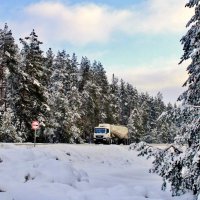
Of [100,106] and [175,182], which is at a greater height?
[100,106]

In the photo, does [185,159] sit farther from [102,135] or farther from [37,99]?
[102,135]

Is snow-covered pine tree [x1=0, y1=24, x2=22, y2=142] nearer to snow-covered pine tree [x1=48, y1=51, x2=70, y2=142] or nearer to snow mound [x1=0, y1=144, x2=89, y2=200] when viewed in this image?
snow-covered pine tree [x1=48, y1=51, x2=70, y2=142]

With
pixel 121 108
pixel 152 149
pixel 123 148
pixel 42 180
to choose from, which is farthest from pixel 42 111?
pixel 121 108

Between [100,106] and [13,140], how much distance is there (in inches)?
1651

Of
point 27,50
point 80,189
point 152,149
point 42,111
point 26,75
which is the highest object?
point 27,50

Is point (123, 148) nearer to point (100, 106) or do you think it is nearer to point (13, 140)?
point (13, 140)

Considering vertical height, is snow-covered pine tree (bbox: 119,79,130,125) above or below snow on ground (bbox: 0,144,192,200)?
above

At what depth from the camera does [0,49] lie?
62.4 metres

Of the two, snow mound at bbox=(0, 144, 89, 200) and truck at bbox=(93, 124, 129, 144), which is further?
truck at bbox=(93, 124, 129, 144)

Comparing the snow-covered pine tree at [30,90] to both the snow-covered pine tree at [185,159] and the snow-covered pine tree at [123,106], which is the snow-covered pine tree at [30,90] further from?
the snow-covered pine tree at [123,106]

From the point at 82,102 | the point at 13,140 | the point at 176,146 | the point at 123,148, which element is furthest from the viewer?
the point at 82,102

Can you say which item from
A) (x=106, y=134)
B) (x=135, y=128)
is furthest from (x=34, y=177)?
(x=135, y=128)

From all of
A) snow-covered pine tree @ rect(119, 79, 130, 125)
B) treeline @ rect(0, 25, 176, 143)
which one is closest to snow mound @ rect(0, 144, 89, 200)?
treeline @ rect(0, 25, 176, 143)

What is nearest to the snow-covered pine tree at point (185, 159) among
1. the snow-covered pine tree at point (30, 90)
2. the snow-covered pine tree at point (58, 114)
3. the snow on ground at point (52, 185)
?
the snow on ground at point (52, 185)
